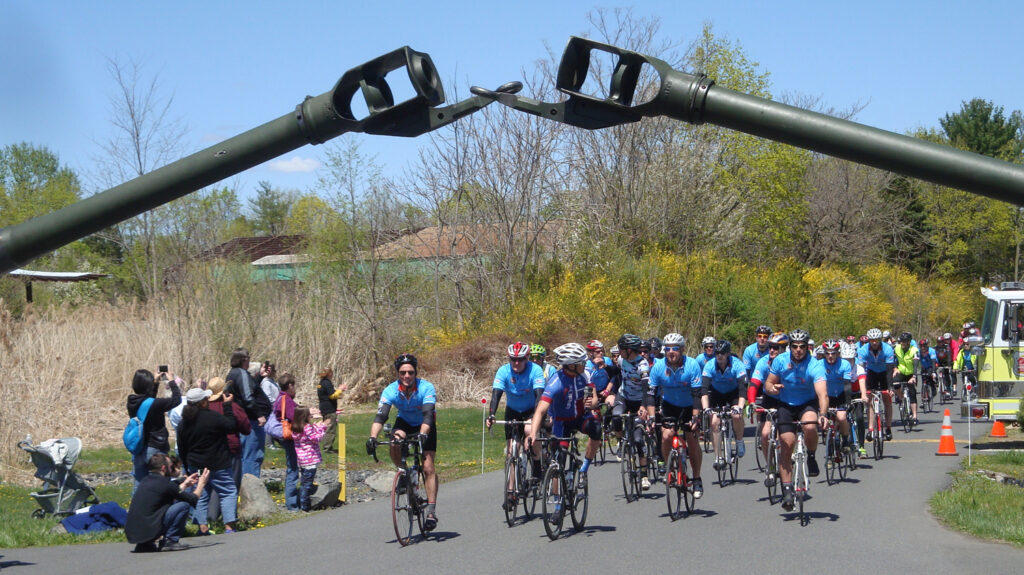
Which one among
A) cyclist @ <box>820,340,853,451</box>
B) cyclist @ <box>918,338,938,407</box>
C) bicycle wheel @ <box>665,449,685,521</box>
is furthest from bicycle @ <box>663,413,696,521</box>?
cyclist @ <box>918,338,938,407</box>

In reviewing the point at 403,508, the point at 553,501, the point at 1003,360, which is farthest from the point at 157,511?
the point at 1003,360

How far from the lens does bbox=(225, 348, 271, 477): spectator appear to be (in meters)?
14.1

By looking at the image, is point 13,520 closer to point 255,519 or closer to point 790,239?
point 255,519

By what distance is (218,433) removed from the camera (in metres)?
12.3

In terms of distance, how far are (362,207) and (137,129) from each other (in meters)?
10.5

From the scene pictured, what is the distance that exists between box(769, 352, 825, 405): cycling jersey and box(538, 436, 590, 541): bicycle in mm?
2673

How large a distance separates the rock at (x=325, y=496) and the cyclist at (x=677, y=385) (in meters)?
4.62

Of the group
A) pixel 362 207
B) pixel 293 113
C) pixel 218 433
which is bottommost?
pixel 218 433

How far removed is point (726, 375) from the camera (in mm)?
16547

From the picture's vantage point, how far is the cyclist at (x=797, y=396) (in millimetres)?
12094

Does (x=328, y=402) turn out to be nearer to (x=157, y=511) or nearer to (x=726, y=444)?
(x=726, y=444)

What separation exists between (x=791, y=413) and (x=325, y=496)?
20.9 ft

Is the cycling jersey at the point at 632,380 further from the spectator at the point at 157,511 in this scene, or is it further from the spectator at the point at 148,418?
the spectator at the point at 157,511

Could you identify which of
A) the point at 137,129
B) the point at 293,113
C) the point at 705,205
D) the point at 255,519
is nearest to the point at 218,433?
the point at 255,519
